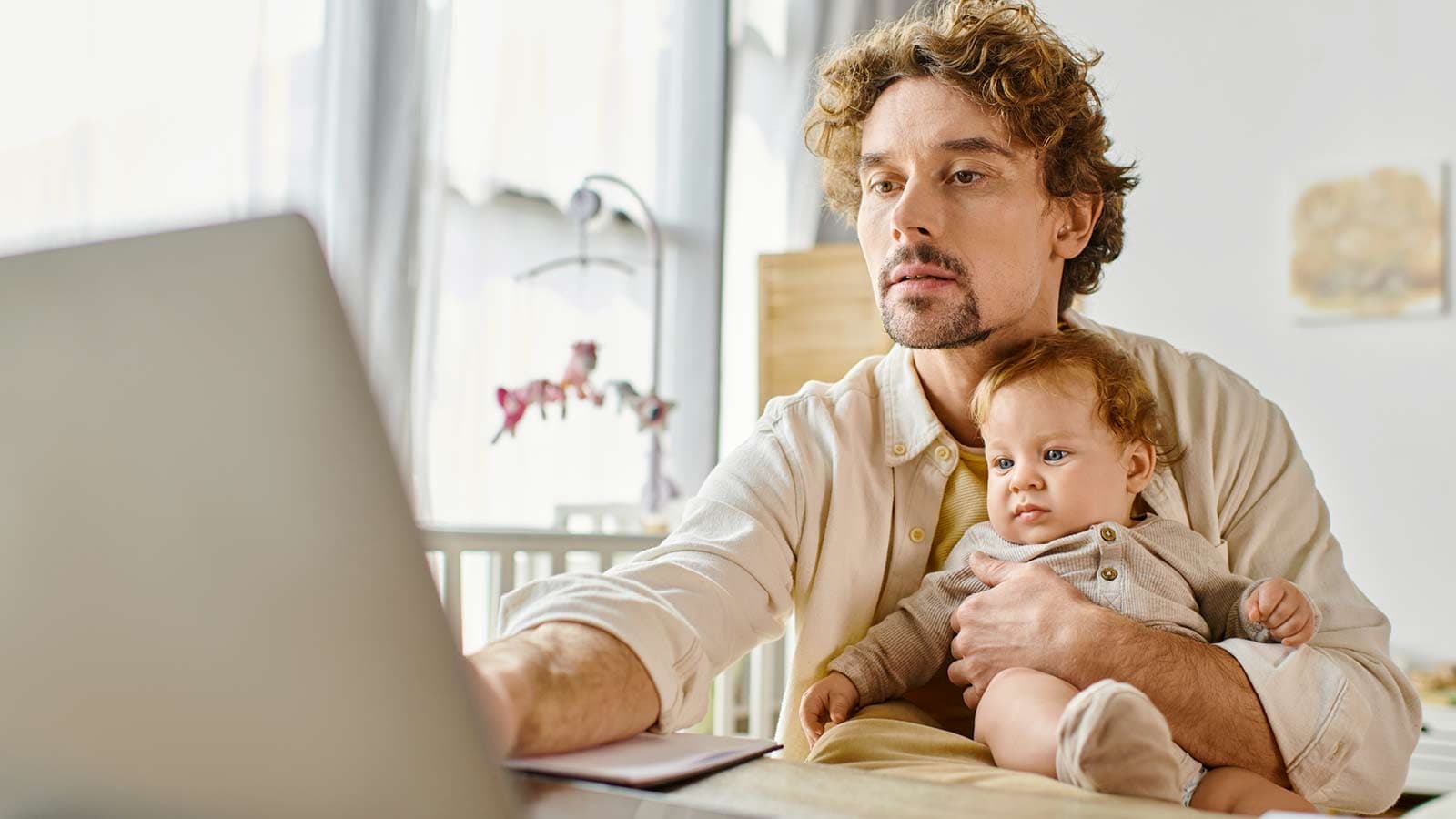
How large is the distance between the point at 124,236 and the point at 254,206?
6.73ft

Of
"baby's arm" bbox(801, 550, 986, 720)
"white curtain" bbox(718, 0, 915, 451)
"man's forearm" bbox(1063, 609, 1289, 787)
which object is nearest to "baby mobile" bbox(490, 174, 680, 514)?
"white curtain" bbox(718, 0, 915, 451)

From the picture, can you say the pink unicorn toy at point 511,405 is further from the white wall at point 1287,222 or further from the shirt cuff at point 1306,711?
the white wall at point 1287,222

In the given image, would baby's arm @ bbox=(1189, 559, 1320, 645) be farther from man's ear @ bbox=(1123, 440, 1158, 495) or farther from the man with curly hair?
man's ear @ bbox=(1123, 440, 1158, 495)

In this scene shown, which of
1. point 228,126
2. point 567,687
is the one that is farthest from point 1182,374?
point 228,126

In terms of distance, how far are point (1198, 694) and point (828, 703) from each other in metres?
0.37

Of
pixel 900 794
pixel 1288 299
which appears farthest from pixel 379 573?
pixel 1288 299

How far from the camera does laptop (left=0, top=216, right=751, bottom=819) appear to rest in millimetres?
499

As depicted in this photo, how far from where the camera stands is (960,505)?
1490 mm

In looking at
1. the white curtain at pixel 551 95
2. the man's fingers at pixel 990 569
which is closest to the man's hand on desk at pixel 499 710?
the man's fingers at pixel 990 569

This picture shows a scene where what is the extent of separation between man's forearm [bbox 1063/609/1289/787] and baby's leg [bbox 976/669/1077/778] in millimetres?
50

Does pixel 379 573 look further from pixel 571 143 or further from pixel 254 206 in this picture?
pixel 571 143

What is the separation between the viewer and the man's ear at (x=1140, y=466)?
4.62 feet

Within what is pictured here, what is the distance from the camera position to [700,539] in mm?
1311

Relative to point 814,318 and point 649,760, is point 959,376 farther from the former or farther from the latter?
point 814,318
